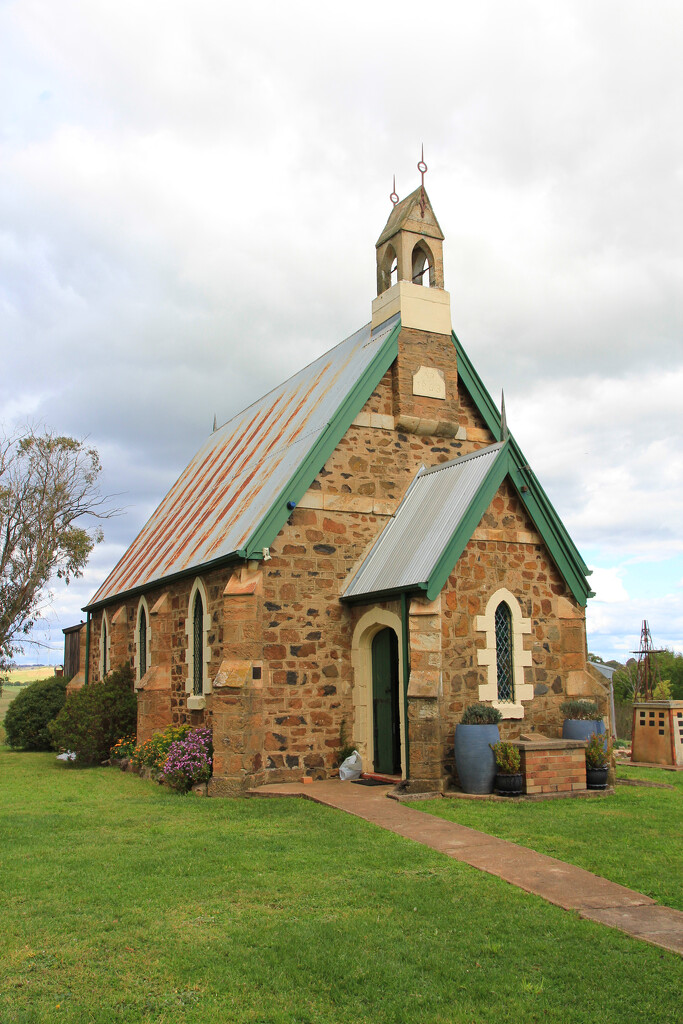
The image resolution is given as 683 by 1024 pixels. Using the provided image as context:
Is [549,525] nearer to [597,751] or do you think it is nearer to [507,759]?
[597,751]

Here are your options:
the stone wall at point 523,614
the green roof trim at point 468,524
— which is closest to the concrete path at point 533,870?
the stone wall at point 523,614

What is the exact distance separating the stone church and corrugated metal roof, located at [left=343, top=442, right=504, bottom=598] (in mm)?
41

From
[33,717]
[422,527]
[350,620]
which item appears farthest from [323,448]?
[33,717]

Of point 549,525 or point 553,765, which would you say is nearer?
point 553,765

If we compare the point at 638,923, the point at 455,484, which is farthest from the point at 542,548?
the point at 638,923

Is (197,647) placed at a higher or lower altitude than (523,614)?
lower

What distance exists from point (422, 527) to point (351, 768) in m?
4.12

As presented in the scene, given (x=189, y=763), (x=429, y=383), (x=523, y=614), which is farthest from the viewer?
(x=429, y=383)

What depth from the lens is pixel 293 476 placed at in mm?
14406

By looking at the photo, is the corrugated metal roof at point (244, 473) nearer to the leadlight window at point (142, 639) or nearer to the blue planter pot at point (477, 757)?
the leadlight window at point (142, 639)

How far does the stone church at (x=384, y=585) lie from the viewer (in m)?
13.0

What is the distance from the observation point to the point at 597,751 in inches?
487

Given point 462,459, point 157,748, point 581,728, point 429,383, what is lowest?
point 157,748

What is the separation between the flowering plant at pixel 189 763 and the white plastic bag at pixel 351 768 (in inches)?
85.2
